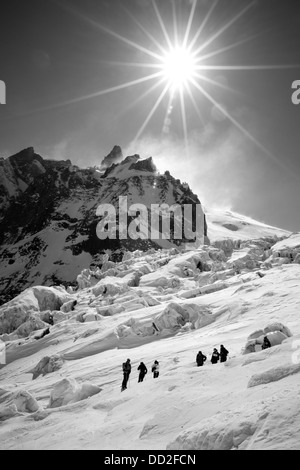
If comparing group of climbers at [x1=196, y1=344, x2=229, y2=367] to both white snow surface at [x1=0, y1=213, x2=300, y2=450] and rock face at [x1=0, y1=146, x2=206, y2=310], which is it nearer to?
white snow surface at [x1=0, y1=213, x2=300, y2=450]

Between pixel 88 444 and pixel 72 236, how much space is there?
164912mm

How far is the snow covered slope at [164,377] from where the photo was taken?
7.16m

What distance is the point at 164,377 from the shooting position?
1434cm

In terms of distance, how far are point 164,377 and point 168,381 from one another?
1.09 m

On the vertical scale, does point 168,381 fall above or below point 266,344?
below

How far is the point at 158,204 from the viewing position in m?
184

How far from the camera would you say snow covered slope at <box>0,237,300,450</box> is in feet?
23.5

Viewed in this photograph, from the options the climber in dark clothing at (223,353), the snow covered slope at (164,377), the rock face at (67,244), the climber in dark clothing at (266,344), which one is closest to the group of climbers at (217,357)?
the climber in dark clothing at (223,353)

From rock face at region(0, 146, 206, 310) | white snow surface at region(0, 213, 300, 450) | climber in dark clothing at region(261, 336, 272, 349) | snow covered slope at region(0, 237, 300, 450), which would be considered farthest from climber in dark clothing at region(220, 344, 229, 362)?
rock face at region(0, 146, 206, 310)

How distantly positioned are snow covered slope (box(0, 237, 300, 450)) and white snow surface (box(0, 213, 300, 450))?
0.14 feet

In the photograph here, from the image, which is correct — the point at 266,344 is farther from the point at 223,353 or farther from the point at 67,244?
the point at 67,244

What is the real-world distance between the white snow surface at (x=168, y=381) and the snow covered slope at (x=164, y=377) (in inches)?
1.7

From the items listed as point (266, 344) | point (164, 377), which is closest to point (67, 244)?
point (164, 377)
